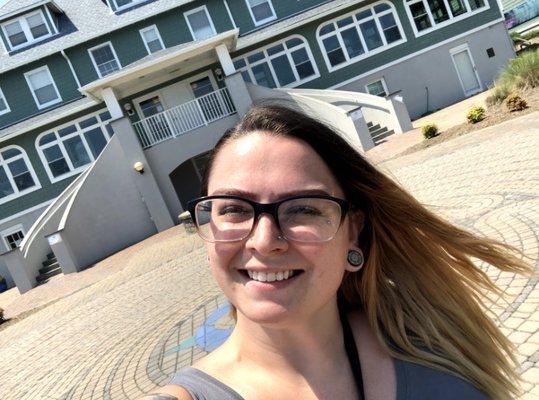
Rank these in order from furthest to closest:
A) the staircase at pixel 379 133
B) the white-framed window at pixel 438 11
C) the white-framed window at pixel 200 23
Result: 1. the white-framed window at pixel 438 11
2. the white-framed window at pixel 200 23
3. the staircase at pixel 379 133

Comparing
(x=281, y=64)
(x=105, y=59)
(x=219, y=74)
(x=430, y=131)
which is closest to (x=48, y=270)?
(x=105, y=59)

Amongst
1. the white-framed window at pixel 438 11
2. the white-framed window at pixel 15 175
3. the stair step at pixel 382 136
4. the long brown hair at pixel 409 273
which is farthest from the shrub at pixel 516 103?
the white-framed window at pixel 15 175

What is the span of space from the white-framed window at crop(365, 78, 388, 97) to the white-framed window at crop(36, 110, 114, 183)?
12.9 m

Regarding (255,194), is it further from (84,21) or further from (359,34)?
(84,21)

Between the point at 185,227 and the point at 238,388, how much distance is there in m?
15.8

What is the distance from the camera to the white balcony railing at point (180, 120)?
62.7 feet

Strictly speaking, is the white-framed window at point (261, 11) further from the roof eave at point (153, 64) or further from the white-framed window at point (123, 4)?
the white-framed window at point (123, 4)

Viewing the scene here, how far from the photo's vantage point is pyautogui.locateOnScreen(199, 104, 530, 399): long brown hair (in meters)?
1.68

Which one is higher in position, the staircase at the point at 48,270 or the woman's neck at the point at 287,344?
the woman's neck at the point at 287,344

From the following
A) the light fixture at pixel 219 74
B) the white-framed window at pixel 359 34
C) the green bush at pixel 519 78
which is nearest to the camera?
the green bush at pixel 519 78

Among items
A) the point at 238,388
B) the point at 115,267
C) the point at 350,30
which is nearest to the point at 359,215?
the point at 238,388

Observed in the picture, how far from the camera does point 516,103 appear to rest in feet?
43.5

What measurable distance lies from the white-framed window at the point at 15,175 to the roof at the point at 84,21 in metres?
3.95

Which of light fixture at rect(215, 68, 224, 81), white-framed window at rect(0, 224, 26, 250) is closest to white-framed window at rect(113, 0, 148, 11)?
light fixture at rect(215, 68, 224, 81)
